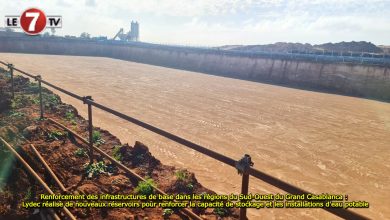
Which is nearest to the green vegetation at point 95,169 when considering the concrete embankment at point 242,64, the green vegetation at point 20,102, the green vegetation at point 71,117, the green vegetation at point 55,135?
the green vegetation at point 55,135

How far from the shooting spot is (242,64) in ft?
→ 153

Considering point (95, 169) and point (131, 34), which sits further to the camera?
point (131, 34)

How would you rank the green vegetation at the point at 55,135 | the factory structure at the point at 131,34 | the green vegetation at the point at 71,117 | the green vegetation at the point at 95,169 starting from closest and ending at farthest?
the green vegetation at the point at 95,169 → the green vegetation at the point at 55,135 → the green vegetation at the point at 71,117 → the factory structure at the point at 131,34

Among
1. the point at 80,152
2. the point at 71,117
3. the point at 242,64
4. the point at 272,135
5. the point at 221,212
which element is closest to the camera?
the point at 221,212

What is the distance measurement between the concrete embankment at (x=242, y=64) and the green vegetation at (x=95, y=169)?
3257cm

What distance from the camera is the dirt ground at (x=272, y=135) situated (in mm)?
10312

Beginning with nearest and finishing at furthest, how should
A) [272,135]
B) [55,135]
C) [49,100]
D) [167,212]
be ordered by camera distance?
[167,212], [55,135], [49,100], [272,135]

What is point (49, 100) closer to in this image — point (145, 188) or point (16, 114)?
point (16, 114)

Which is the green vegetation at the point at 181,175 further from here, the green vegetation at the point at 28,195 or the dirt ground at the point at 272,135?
the green vegetation at the point at 28,195

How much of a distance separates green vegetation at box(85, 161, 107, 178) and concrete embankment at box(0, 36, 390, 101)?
3257cm

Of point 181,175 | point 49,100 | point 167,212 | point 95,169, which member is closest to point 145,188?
point 167,212

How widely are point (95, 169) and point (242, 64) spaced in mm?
42159

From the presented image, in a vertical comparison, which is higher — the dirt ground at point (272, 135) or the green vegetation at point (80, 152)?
the green vegetation at point (80, 152)

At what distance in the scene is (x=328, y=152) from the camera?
1370 cm
